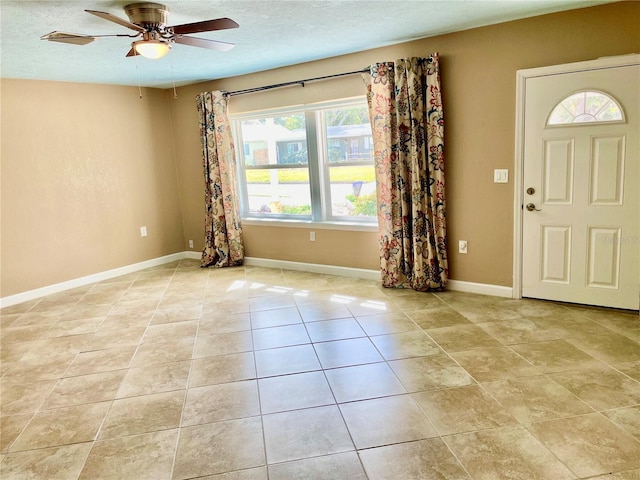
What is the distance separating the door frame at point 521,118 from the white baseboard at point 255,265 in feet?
0.95

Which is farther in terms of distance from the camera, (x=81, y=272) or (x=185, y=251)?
(x=185, y=251)

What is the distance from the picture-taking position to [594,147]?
11.5 ft

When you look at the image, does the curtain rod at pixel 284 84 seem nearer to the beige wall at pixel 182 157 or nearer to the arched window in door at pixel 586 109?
the beige wall at pixel 182 157

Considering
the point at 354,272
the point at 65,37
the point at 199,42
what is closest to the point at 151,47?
the point at 199,42

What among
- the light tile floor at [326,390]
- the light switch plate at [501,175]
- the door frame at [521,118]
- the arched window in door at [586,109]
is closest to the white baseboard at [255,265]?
the light tile floor at [326,390]

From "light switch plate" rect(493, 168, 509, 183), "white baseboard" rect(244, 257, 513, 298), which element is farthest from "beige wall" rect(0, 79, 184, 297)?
"light switch plate" rect(493, 168, 509, 183)

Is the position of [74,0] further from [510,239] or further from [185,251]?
[185,251]

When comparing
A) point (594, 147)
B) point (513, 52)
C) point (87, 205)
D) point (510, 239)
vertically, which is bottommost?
point (510, 239)

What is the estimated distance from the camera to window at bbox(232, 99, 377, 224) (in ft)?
15.9

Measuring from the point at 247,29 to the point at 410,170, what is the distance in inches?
77.3

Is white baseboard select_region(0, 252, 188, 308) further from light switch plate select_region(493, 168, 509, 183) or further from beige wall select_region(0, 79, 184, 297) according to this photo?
light switch plate select_region(493, 168, 509, 183)

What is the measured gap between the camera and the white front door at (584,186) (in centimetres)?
339

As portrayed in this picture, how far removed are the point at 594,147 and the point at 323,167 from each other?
8.87 feet

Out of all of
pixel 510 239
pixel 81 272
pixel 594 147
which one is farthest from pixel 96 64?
pixel 594 147
